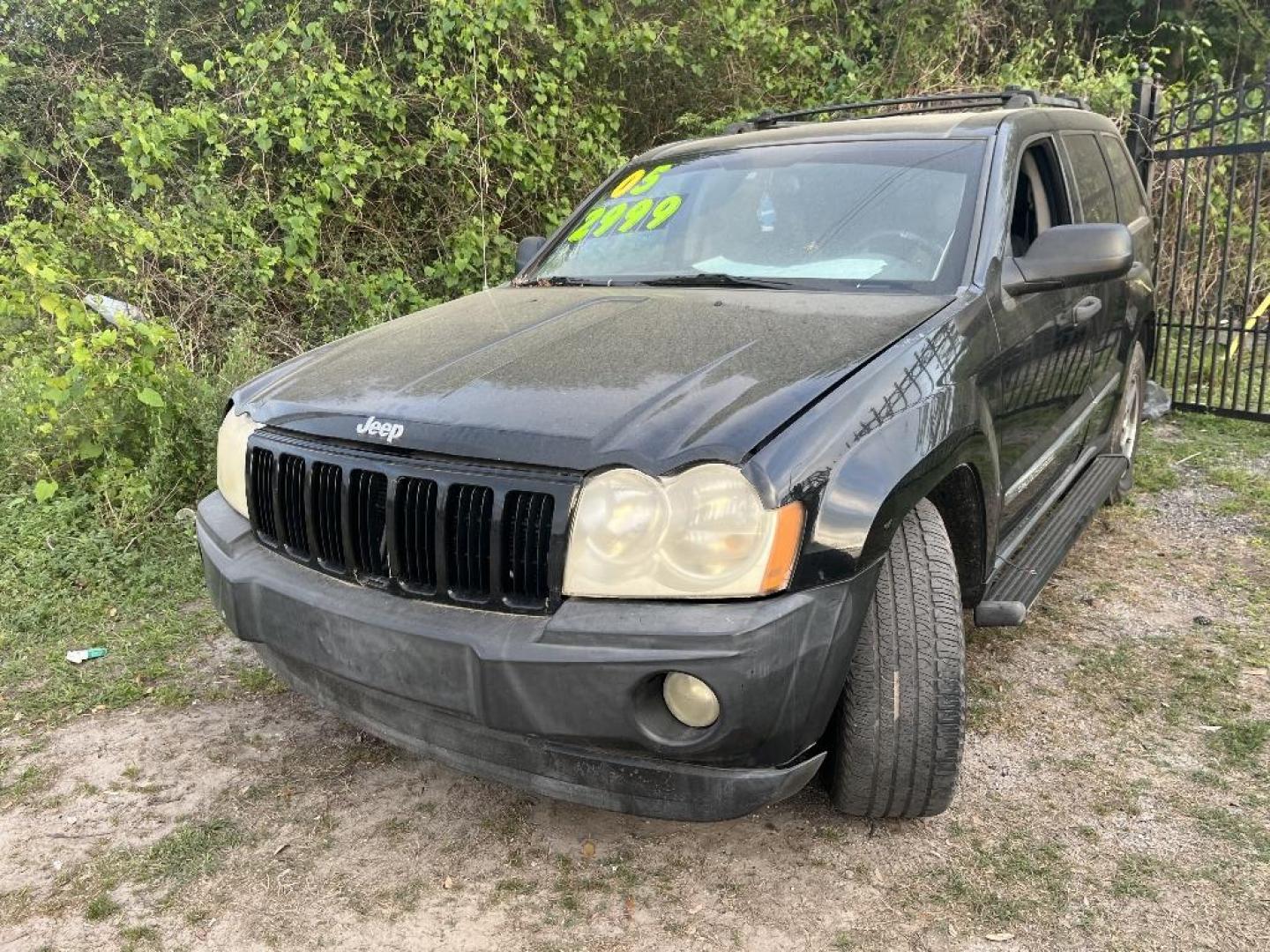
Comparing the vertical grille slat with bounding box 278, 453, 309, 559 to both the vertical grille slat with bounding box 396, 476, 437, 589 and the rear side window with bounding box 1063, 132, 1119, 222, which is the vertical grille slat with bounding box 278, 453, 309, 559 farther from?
the rear side window with bounding box 1063, 132, 1119, 222

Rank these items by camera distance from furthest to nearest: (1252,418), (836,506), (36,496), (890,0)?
(890,0), (1252,418), (36,496), (836,506)

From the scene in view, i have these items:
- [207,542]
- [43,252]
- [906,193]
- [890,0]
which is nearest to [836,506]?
[906,193]

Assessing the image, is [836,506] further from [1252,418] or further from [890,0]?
[890,0]

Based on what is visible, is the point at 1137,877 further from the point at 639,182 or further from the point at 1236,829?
the point at 639,182

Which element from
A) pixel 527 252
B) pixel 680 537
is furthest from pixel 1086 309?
pixel 680 537

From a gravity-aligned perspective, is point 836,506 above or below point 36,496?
above

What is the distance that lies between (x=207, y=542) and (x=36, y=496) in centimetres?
235

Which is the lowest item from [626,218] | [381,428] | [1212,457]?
[1212,457]

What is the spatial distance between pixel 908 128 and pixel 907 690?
201cm

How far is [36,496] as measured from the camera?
4430 millimetres

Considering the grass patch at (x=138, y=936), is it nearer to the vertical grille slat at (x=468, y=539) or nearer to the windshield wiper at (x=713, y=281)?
the vertical grille slat at (x=468, y=539)

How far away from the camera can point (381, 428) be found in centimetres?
221

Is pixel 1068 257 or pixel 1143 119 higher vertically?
pixel 1143 119

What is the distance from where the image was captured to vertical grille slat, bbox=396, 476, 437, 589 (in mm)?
2094
